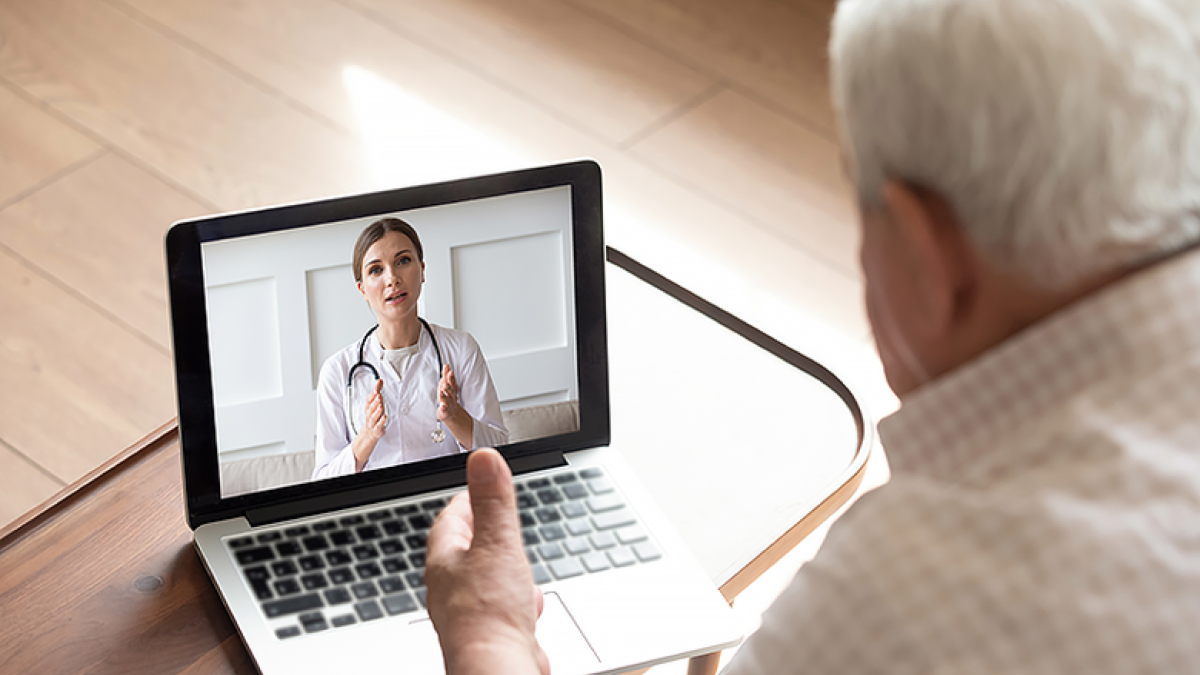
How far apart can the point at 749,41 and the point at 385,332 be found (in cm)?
177

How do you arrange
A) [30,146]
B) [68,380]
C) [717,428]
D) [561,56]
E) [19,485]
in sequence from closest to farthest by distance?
[717,428], [19,485], [68,380], [30,146], [561,56]

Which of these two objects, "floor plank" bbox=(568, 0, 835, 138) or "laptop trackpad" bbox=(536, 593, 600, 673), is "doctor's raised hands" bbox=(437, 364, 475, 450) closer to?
"laptop trackpad" bbox=(536, 593, 600, 673)

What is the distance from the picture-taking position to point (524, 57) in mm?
2549

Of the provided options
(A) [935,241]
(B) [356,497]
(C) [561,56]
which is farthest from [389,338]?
(C) [561,56]

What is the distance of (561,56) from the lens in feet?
8.39

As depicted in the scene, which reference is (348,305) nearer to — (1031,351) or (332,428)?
(332,428)

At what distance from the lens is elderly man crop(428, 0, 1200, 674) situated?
0.55 meters

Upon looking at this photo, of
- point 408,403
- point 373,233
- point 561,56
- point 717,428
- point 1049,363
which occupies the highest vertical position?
point 1049,363

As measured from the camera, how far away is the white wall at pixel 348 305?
37.6 inches

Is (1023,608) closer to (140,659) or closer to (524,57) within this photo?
(140,659)

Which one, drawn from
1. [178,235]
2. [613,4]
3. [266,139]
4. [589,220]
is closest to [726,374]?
[589,220]

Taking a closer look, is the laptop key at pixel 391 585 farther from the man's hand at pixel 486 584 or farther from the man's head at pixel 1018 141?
the man's head at pixel 1018 141

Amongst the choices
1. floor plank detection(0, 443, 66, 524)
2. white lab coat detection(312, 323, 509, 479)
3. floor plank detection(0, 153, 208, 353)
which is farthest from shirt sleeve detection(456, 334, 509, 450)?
floor plank detection(0, 153, 208, 353)

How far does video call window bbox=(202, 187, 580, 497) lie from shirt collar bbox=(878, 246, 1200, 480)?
1.36 ft
